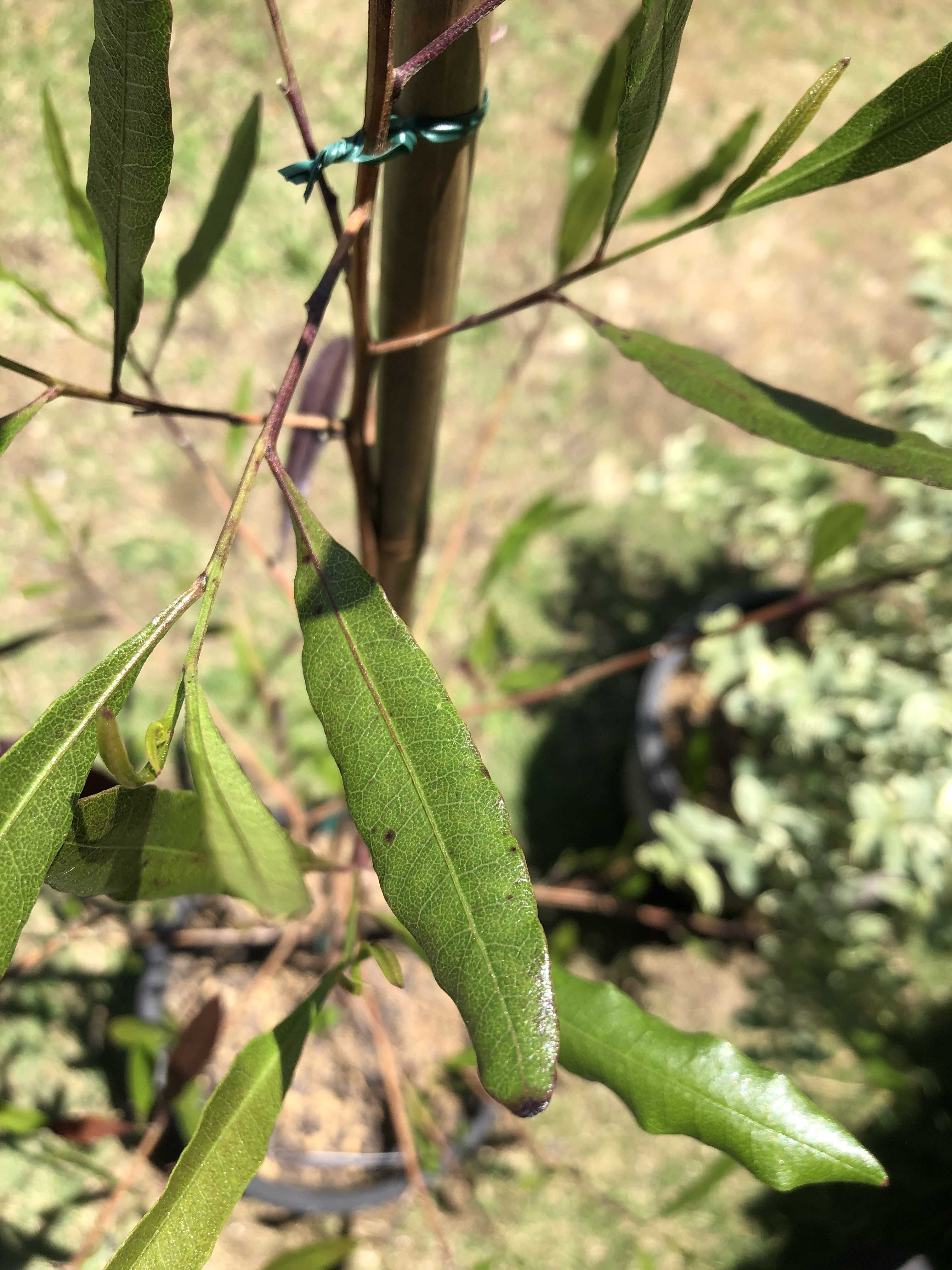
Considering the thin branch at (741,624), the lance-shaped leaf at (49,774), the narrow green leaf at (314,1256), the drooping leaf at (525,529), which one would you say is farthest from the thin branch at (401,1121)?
the lance-shaped leaf at (49,774)

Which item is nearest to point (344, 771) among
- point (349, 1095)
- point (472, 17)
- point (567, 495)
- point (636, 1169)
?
point (472, 17)

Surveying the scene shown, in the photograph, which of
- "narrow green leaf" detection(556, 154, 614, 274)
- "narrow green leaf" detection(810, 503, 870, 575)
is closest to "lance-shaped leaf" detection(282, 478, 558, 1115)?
"narrow green leaf" detection(556, 154, 614, 274)

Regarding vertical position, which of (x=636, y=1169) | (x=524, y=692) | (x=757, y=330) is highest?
(x=757, y=330)

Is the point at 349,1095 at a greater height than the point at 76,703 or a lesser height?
lesser

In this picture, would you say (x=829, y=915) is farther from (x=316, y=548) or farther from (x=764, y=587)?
(x=316, y=548)

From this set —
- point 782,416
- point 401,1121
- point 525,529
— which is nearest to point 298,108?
point 782,416

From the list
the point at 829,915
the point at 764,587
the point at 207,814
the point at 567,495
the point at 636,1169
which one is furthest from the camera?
the point at 567,495

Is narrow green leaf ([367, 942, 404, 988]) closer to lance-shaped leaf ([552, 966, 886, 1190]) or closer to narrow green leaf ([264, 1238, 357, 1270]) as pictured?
lance-shaped leaf ([552, 966, 886, 1190])
